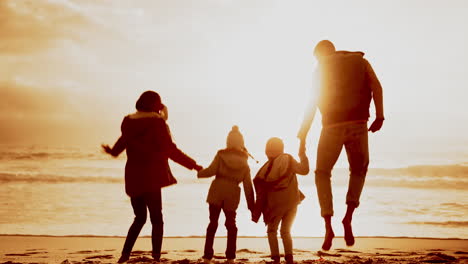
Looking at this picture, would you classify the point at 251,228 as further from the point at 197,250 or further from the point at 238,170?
the point at 238,170

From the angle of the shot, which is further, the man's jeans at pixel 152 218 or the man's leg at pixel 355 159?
the man's jeans at pixel 152 218

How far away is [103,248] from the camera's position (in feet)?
30.8

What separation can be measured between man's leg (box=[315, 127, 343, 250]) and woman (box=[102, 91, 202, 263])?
6.17ft

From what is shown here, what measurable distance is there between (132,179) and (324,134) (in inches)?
94.2

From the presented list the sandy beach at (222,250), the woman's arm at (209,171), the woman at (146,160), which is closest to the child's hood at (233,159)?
the woman's arm at (209,171)

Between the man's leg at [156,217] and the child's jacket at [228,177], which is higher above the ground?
the child's jacket at [228,177]

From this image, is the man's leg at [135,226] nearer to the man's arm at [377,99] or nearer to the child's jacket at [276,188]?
the child's jacket at [276,188]

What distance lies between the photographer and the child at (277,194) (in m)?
6.63

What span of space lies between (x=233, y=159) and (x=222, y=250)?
2.92m

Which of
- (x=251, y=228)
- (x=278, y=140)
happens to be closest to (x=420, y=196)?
(x=251, y=228)

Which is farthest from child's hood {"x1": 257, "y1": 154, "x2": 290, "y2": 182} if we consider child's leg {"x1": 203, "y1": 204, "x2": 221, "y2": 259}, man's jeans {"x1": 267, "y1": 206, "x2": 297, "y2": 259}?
child's leg {"x1": 203, "y1": 204, "x2": 221, "y2": 259}

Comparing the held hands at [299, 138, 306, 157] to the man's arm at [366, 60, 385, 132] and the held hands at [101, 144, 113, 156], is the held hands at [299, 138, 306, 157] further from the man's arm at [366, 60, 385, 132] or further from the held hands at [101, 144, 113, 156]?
the held hands at [101, 144, 113, 156]

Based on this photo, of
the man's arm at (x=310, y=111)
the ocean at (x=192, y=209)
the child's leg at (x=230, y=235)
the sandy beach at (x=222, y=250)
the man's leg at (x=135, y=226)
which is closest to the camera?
the man's arm at (x=310, y=111)

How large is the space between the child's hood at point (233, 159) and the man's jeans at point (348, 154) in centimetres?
118
